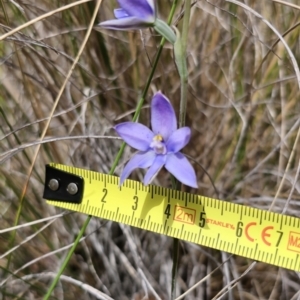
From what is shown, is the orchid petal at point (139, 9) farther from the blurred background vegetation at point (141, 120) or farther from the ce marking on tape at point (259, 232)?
the blurred background vegetation at point (141, 120)

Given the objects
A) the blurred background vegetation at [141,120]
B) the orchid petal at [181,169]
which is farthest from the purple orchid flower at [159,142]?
the blurred background vegetation at [141,120]

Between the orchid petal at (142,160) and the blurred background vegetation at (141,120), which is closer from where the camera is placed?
the orchid petal at (142,160)

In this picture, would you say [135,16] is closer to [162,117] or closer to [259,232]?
[162,117]

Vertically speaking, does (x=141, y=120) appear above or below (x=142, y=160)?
above

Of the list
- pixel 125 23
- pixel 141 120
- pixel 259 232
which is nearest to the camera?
pixel 125 23

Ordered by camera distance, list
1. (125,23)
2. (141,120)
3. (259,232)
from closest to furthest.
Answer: (125,23), (259,232), (141,120)

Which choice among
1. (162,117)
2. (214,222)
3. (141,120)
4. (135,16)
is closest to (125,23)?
(135,16)

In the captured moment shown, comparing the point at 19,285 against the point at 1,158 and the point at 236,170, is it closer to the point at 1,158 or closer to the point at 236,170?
the point at 1,158
